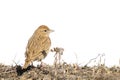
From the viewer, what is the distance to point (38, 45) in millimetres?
9305

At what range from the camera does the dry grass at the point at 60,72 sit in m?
7.73

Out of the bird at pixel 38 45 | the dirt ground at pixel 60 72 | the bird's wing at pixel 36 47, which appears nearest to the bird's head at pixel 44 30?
the bird at pixel 38 45

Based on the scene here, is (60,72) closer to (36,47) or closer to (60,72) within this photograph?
(60,72)

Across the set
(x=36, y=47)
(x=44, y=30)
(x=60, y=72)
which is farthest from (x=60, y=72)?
(x=44, y=30)

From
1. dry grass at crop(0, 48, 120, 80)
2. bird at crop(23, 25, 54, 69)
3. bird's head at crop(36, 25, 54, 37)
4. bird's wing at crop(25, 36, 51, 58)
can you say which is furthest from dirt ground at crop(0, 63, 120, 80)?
bird's head at crop(36, 25, 54, 37)

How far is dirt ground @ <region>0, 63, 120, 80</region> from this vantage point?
7719 mm

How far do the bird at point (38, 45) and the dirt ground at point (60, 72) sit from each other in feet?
0.91

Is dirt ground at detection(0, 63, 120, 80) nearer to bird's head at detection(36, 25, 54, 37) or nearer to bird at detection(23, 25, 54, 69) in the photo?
bird at detection(23, 25, 54, 69)

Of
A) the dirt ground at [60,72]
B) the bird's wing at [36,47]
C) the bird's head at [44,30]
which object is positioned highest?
the bird's head at [44,30]

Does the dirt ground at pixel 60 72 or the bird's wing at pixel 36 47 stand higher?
the bird's wing at pixel 36 47

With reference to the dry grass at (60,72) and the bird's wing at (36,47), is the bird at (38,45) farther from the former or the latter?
the dry grass at (60,72)

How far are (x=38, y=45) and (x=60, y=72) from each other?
149 centimetres

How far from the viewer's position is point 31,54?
8867mm

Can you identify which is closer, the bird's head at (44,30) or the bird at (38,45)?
the bird at (38,45)
